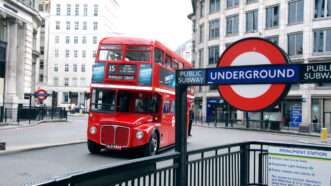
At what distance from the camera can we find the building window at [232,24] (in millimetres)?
51541

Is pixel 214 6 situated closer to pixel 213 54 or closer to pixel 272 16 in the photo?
pixel 213 54

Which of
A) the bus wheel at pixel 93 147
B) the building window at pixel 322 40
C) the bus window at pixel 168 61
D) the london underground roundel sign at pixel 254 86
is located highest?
the building window at pixel 322 40

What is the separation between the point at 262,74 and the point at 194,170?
200 cm

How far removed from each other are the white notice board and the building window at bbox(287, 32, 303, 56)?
1605 inches

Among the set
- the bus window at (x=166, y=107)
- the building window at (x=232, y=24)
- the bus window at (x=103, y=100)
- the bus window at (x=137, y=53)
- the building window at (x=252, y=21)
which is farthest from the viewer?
the building window at (x=232, y=24)

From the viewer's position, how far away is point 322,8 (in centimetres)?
4116

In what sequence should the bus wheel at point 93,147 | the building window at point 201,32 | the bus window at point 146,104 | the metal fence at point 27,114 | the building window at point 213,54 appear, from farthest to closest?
the building window at point 201,32, the building window at point 213,54, the metal fence at point 27,114, the bus window at point 146,104, the bus wheel at point 93,147

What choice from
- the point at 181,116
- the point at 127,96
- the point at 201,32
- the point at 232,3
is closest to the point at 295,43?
the point at 232,3

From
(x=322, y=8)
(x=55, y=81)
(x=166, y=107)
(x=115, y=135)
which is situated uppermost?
(x=322, y=8)

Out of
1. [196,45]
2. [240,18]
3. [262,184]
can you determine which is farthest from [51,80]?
[262,184]

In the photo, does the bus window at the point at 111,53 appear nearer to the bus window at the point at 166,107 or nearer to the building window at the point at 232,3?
the bus window at the point at 166,107

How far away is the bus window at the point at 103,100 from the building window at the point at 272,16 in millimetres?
35624

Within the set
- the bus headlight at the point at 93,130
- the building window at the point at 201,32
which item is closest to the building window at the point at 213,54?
the building window at the point at 201,32

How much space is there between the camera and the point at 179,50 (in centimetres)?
13650
